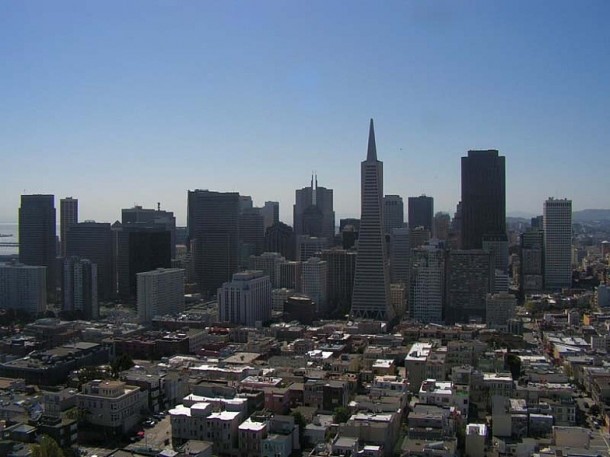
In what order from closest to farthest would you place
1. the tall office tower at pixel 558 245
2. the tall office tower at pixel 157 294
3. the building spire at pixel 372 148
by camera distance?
the building spire at pixel 372 148, the tall office tower at pixel 157 294, the tall office tower at pixel 558 245

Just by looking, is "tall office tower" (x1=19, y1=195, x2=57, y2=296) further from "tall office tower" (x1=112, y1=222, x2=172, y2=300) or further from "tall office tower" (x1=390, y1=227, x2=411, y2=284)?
"tall office tower" (x1=390, y1=227, x2=411, y2=284)

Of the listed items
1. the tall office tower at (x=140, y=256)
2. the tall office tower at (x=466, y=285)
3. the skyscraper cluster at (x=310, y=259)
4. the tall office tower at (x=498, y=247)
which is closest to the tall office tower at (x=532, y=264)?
the skyscraper cluster at (x=310, y=259)

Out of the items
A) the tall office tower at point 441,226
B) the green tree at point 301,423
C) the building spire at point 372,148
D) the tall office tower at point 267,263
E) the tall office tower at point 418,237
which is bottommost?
the green tree at point 301,423

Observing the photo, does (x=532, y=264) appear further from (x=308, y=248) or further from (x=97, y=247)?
(x=97, y=247)

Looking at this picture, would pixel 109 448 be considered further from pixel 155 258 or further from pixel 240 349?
pixel 155 258

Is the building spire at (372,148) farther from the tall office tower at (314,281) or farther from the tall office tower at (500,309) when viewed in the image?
the tall office tower at (500,309)

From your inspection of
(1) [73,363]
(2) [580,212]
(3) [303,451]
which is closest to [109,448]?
(3) [303,451]

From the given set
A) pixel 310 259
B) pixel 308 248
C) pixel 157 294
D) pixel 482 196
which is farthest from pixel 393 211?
pixel 157 294
